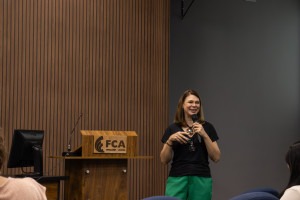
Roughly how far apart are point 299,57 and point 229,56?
5.25 feet

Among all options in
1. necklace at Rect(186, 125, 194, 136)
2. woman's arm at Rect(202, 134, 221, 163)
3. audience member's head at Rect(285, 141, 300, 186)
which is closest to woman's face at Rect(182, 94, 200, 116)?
necklace at Rect(186, 125, 194, 136)

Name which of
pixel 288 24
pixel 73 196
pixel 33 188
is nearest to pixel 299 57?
pixel 288 24

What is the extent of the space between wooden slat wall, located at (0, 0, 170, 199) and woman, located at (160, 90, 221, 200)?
210 centimetres

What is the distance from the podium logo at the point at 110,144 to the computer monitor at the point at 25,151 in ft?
1.62

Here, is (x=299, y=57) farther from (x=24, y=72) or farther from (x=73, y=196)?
(x=73, y=196)

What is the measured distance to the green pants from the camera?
4004 mm

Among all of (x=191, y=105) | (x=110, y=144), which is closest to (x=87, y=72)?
(x=110, y=144)

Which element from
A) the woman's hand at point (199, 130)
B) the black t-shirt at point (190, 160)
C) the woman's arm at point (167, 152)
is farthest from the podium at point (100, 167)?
the woman's hand at point (199, 130)

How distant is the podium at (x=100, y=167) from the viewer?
4309 millimetres

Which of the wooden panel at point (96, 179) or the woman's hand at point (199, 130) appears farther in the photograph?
the wooden panel at point (96, 179)

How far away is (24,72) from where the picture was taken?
5.73 meters

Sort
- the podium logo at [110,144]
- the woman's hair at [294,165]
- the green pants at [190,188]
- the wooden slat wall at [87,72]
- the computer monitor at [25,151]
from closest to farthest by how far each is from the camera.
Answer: the woman's hair at [294,165] → the green pants at [190,188] → the computer monitor at [25,151] → the podium logo at [110,144] → the wooden slat wall at [87,72]

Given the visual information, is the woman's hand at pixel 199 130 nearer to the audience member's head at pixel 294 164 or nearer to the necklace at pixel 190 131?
the necklace at pixel 190 131

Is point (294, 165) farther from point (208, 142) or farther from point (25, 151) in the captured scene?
point (25, 151)
